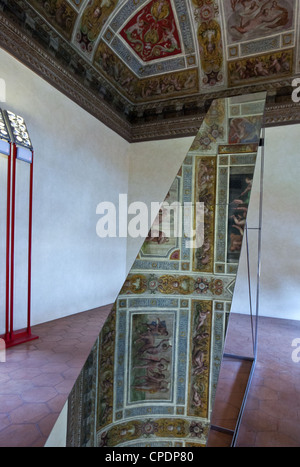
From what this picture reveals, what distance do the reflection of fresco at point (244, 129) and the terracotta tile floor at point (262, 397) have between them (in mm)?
2125

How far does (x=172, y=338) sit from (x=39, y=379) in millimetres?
2263

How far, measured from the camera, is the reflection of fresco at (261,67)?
673 cm

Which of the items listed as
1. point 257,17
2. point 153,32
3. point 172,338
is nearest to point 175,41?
point 153,32

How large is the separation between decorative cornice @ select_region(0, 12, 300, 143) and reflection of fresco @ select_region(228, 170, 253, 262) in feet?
15.3

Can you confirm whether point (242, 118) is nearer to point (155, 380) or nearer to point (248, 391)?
point (155, 380)

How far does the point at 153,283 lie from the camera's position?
159 centimetres

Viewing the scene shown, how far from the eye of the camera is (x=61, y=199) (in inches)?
227

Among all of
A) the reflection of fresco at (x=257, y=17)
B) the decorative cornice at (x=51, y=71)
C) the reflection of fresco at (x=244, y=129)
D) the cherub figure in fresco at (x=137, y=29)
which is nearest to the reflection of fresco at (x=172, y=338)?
the reflection of fresco at (x=244, y=129)

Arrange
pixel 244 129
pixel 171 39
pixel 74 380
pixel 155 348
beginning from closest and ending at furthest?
pixel 155 348 → pixel 244 129 → pixel 74 380 → pixel 171 39

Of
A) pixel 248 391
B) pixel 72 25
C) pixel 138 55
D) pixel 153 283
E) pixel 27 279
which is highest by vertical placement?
pixel 138 55

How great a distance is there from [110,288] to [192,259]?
617 cm

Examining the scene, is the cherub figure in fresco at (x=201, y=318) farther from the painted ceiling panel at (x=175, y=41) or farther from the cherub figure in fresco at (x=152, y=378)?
the painted ceiling panel at (x=175, y=41)

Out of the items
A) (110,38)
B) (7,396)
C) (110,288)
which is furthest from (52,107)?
(7,396)

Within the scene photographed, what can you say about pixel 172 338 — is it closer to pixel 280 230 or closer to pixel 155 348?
pixel 155 348
